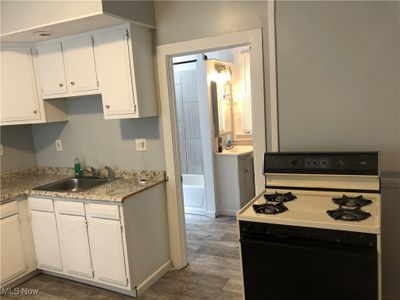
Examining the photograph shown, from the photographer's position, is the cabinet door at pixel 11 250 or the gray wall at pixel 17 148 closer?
the cabinet door at pixel 11 250

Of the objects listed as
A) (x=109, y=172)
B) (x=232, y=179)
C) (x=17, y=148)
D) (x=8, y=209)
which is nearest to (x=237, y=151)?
(x=232, y=179)

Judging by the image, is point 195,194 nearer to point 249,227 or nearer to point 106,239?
point 106,239

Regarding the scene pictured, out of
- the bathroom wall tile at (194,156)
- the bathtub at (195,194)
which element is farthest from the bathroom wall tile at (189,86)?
the bathtub at (195,194)

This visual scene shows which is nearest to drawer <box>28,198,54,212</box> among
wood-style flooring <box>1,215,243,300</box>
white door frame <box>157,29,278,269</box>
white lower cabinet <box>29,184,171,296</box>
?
white lower cabinet <box>29,184,171,296</box>

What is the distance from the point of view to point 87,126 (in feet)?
11.0

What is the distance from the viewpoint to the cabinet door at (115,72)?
265 cm

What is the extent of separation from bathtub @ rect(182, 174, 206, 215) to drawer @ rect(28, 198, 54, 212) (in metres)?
2.05

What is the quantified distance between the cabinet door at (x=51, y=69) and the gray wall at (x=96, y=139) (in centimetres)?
30

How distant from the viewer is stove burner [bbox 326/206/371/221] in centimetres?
167

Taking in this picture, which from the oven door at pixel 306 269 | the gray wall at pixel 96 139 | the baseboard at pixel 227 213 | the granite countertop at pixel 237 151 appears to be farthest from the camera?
the baseboard at pixel 227 213

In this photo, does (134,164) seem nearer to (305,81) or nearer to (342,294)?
(305,81)

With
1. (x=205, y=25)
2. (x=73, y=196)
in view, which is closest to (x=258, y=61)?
(x=205, y=25)

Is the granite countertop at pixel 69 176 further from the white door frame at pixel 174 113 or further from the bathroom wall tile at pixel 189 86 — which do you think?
the bathroom wall tile at pixel 189 86

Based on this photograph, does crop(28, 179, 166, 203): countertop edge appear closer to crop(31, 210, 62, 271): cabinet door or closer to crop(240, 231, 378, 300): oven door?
crop(31, 210, 62, 271): cabinet door
